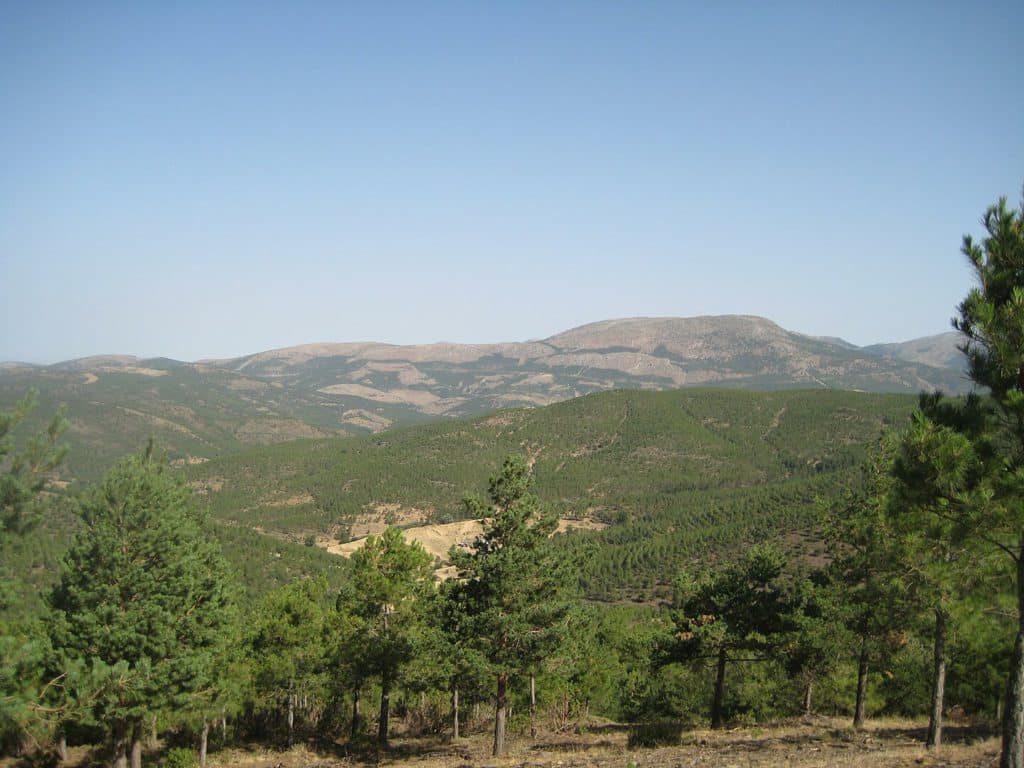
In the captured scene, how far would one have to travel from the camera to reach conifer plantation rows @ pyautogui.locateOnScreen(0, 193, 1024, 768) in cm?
1189

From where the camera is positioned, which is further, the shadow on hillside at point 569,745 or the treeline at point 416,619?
the shadow on hillside at point 569,745

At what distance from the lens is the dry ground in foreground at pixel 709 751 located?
15.9 metres

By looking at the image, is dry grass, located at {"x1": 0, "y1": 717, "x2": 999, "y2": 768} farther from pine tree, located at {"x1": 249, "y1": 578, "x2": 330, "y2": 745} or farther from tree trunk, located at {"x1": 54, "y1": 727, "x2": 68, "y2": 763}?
pine tree, located at {"x1": 249, "y1": 578, "x2": 330, "y2": 745}

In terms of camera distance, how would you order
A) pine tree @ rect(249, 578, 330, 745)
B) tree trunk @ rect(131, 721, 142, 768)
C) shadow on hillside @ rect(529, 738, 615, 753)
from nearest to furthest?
1. tree trunk @ rect(131, 721, 142, 768)
2. shadow on hillside @ rect(529, 738, 615, 753)
3. pine tree @ rect(249, 578, 330, 745)

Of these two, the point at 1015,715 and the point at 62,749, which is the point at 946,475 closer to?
the point at 1015,715

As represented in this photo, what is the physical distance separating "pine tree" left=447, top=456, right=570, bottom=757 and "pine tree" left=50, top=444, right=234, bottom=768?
26.2 ft

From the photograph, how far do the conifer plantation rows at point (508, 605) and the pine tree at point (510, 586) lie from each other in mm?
74

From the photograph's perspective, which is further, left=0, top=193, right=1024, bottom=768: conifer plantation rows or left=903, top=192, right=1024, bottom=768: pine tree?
left=0, top=193, right=1024, bottom=768: conifer plantation rows

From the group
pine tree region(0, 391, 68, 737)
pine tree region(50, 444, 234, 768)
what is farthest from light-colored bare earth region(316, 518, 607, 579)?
pine tree region(0, 391, 68, 737)

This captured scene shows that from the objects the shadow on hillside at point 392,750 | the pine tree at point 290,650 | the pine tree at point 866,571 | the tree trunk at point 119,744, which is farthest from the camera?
the pine tree at point 290,650

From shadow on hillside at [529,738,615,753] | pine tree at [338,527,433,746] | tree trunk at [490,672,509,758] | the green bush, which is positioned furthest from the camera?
pine tree at [338,527,433,746]

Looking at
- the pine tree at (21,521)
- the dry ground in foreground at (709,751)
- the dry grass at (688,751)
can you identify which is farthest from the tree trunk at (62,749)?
the pine tree at (21,521)

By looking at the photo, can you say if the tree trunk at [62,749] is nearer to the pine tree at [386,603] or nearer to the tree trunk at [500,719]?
the pine tree at [386,603]

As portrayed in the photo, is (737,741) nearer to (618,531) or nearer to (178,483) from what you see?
(178,483)
